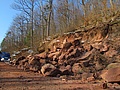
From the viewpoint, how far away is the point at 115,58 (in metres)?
13.3

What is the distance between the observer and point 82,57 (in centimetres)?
1469

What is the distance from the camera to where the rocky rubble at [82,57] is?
41.1 ft

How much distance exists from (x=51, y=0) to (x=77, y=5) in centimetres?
509

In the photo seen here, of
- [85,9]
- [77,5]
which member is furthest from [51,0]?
[85,9]

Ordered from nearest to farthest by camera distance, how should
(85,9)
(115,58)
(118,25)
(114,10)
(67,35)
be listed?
(115,58), (118,25), (114,10), (67,35), (85,9)

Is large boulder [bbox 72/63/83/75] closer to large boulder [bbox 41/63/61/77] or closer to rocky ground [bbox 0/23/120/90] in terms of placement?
rocky ground [bbox 0/23/120/90]

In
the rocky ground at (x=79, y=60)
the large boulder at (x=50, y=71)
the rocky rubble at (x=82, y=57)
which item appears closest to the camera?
the rocky ground at (x=79, y=60)

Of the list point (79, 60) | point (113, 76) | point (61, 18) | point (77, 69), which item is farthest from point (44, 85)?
point (61, 18)

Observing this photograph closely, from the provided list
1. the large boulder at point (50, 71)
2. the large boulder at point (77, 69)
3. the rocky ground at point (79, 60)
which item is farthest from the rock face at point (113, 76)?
the large boulder at point (50, 71)

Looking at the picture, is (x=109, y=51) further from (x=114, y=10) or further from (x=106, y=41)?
(x=114, y=10)

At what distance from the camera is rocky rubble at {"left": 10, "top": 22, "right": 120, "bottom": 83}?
41.1ft

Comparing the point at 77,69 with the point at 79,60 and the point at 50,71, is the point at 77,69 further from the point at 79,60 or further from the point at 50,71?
the point at 50,71

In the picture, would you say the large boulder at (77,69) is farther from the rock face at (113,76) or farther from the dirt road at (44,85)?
the rock face at (113,76)

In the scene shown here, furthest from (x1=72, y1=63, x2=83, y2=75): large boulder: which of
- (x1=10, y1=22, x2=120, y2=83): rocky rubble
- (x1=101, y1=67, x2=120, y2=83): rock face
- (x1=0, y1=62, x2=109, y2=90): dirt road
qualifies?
(x1=101, y1=67, x2=120, y2=83): rock face
